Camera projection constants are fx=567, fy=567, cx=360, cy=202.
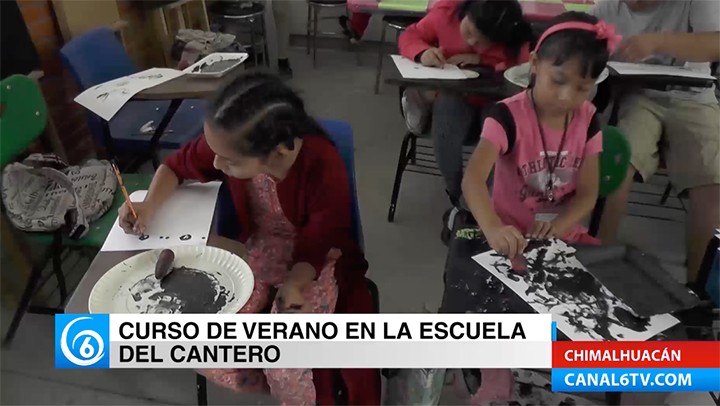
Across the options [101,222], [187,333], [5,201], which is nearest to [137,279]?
[187,333]

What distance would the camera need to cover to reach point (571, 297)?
2.95 ft

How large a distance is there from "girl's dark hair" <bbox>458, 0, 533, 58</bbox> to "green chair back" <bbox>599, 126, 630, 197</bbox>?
674mm

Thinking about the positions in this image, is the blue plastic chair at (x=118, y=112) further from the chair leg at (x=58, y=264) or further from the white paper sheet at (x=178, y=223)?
the white paper sheet at (x=178, y=223)

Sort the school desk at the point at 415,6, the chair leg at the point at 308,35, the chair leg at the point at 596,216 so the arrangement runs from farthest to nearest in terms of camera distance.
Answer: the chair leg at the point at 308,35 → the school desk at the point at 415,6 → the chair leg at the point at 596,216

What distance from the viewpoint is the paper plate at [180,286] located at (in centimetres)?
86

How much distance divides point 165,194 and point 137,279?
0.25 meters

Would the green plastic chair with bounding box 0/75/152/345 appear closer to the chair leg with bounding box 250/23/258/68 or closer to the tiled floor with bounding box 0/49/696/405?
the tiled floor with bounding box 0/49/696/405

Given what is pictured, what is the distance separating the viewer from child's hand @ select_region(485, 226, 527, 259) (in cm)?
100

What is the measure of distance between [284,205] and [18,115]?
0.88m

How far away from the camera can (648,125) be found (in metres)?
1.74

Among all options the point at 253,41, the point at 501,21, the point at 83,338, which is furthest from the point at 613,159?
the point at 253,41

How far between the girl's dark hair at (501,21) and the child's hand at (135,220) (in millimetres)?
1232

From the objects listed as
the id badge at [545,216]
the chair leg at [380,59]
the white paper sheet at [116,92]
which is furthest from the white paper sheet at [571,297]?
the chair leg at [380,59]

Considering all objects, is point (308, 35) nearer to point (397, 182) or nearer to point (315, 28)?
point (315, 28)
